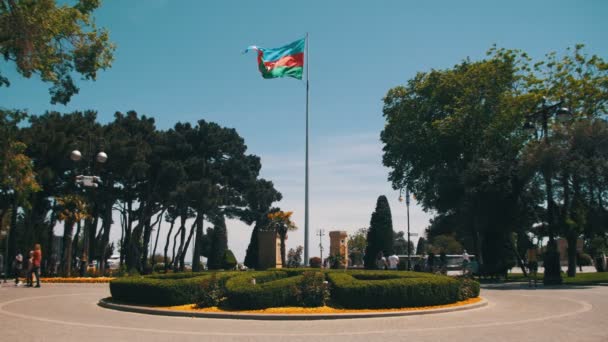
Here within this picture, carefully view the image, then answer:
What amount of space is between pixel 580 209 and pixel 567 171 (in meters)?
4.52

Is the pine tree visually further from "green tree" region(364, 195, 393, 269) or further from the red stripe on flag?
the red stripe on flag

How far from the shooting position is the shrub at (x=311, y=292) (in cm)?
1448

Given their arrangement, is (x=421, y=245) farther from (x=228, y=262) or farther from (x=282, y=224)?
(x=282, y=224)

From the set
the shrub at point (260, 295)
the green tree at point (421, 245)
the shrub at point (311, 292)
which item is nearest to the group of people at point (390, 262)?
the shrub at point (311, 292)

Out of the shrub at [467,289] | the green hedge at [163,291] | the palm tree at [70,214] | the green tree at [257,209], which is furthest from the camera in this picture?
the green tree at [257,209]

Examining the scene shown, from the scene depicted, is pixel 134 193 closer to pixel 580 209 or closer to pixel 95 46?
pixel 95 46

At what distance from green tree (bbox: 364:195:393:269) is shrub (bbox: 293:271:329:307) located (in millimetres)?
28441

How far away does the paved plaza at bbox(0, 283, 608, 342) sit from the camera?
9859 mm

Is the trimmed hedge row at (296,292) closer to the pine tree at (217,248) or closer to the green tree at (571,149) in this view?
the green tree at (571,149)

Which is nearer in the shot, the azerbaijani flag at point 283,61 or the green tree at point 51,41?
the green tree at point 51,41

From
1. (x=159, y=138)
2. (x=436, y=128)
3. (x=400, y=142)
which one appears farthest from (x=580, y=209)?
(x=159, y=138)

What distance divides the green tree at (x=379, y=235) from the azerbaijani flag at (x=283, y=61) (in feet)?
76.0

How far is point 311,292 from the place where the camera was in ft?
47.8

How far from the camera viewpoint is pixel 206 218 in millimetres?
45625
